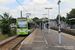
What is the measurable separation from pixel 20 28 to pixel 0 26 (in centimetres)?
709

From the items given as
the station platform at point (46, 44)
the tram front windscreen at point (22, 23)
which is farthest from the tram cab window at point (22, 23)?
the station platform at point (46, 44)

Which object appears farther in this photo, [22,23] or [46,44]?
[22,23]

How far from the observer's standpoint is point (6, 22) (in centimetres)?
2355

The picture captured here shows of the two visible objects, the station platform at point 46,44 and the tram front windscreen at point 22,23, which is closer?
the station platform at point 46,44

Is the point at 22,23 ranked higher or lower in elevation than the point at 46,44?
higher

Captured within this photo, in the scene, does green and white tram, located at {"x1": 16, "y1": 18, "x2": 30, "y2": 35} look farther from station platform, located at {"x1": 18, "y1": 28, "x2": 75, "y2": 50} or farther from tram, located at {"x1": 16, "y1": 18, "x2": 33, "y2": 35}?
station platform, located at {"x1": 18, "y1": 28, "x2": 75, "y2": 50}

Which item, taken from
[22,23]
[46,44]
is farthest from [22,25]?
[46,44]

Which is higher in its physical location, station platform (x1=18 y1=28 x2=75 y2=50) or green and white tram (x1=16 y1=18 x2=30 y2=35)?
green and white tram (x1=16 y1=18 x2=30 y2=35)

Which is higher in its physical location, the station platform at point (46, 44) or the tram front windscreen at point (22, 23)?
the tram front windscreen at point (22, 23)

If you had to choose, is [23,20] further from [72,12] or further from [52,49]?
[72,12]

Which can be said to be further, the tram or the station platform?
the tram

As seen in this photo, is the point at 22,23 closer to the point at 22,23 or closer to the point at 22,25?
the point at 22,23

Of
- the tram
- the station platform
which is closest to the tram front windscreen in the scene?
the tram

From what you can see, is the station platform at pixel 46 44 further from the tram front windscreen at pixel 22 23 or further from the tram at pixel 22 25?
the tram front windscreen at pixel 22 23
